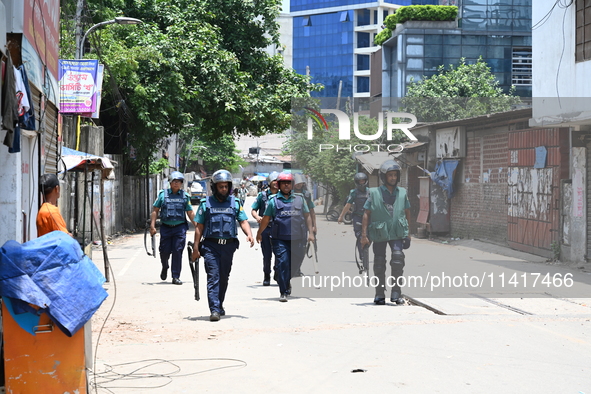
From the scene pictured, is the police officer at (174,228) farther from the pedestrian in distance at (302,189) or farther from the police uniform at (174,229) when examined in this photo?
the pedestrian in distance at (302,189)

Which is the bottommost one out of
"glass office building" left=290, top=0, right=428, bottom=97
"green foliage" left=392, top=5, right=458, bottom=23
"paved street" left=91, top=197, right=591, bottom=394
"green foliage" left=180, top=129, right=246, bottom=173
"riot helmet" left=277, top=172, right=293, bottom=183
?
"paved street" left=91, top=197, right=591, bottom=394

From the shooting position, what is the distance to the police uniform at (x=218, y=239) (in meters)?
9.12

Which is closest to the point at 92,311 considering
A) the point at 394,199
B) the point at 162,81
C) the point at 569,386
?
the point at 569,386

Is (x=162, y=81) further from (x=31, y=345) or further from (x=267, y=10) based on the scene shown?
(x=31, y=345)

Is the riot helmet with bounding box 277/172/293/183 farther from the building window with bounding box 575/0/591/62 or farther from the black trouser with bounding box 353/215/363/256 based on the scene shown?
the building window with bounding box 575/0/591/62

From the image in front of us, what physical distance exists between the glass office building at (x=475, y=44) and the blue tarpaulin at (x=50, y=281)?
164ft

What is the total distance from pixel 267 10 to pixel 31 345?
2597 cm

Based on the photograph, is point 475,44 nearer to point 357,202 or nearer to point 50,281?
point 357,202

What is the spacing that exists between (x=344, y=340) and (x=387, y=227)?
285cm

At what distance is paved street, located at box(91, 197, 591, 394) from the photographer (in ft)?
19.4

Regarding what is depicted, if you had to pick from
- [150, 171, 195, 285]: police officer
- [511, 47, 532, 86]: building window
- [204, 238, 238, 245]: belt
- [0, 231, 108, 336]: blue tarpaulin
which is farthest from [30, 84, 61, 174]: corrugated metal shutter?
[511, 47, 532, 86]: building window

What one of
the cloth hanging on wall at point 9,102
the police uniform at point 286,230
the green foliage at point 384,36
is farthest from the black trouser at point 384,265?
the green foliage at point 384,36

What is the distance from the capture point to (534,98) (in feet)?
55.6

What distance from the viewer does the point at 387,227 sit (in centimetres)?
1012
